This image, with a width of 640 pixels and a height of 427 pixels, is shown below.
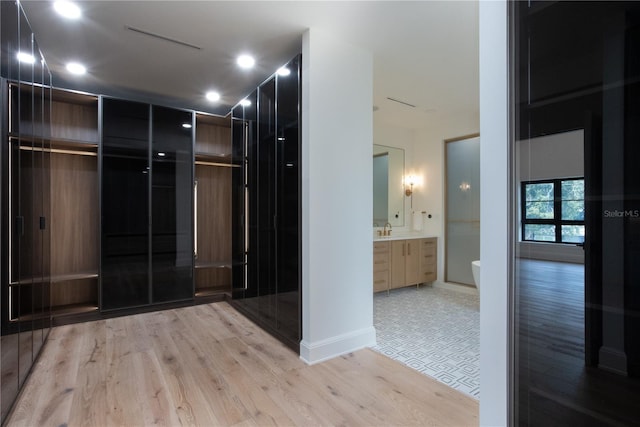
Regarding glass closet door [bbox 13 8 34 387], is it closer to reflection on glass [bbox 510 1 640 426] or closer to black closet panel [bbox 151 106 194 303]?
black closet panel [bbox 151 106 194 303]

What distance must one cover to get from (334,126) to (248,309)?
7.52 ft

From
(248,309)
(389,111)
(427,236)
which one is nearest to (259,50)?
(389,111)

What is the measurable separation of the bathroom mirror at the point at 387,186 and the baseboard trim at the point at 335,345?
2.65 metres

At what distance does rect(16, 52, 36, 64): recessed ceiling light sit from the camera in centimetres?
213

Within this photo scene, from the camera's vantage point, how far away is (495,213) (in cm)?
124

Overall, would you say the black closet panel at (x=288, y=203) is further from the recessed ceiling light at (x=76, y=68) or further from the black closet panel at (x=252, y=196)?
the recessed ceiling light at (x=76, y=68)

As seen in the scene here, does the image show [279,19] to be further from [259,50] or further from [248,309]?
[248,309]

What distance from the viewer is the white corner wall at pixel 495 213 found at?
121 cm

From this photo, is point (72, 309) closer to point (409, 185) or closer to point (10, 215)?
point (10, 215)

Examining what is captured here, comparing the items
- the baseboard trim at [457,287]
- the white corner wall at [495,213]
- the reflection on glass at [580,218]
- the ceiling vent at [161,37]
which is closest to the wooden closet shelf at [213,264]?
the ceiling vent at [161,37]

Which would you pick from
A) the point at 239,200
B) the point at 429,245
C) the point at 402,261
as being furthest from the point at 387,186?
the point at 239,200

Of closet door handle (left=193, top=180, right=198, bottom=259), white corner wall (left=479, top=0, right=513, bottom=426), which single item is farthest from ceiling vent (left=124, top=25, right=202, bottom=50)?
white corner wall (left=479, top=0, right=513, bottom=426)

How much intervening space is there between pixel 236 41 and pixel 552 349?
2970mm

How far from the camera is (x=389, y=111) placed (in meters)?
4.61
